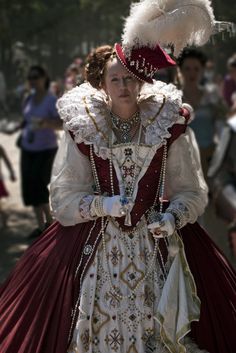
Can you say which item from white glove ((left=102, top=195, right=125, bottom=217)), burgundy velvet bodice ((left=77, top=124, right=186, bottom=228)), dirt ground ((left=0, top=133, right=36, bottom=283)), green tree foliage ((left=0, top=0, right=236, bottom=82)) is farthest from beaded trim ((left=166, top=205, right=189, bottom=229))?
green tree foliage ((left=0, top=0, right=236, bottom=82))

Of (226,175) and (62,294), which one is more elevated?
(226,175)

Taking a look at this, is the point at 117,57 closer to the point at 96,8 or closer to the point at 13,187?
the point at 13,187

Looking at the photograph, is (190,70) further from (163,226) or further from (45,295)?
(45,295)

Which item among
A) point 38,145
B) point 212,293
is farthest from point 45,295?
point 38,145

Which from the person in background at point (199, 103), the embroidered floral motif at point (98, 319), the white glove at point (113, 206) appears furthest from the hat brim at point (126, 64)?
the person in background at point (199, 103)

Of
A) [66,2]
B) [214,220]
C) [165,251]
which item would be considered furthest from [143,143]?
[66,2]

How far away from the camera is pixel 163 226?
3297 mm

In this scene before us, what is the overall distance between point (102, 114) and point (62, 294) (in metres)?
0.86

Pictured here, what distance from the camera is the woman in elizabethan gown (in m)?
3.33

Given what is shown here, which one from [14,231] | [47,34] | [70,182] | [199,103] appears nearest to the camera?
[70,182]

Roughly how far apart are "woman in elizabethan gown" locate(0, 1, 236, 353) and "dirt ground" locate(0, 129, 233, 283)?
2349 millimetres

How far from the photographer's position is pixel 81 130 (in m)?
3.49

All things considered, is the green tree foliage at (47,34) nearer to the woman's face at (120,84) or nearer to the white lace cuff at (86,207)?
the woman's face at (120,84)

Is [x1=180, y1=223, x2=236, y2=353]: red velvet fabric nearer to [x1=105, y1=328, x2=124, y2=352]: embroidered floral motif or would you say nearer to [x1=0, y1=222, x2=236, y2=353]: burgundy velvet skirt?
[x1=0, y1=222, x2=236, y2=353]: burgundy velvet skirt
